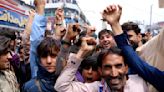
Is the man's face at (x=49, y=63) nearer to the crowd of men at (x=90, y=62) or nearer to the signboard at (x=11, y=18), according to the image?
the crowd of men at (x=90, y=62)

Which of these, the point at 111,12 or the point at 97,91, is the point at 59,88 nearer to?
the point at 97,91

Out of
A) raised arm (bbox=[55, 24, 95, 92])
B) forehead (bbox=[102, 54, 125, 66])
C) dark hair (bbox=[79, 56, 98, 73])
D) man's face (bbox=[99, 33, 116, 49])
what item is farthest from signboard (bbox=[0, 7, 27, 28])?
forehead (bbox=[102, 54, 125, 66])

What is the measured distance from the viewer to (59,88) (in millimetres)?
2336

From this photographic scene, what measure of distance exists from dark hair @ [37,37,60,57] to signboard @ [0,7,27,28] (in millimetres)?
13710

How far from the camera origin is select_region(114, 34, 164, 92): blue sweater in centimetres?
214

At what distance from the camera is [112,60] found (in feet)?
7.48

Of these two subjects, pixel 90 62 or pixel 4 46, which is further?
pixel 90 62

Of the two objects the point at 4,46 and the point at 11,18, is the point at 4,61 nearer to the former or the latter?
the point at 4,46

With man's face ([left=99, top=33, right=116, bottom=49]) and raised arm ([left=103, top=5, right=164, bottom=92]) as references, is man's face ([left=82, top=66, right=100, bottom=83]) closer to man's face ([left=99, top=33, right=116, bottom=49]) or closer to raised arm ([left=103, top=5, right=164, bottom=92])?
raised arm ([left=103, top=5, right=164, bottom=92])

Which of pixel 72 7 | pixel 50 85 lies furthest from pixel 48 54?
pixel 72 7

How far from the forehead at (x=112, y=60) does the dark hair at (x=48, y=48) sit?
55cm

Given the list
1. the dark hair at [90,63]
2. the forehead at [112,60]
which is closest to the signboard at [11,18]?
the dark hair at [90,63]

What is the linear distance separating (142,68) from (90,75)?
90 cm

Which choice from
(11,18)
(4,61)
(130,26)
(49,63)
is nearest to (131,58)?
(49,63)
